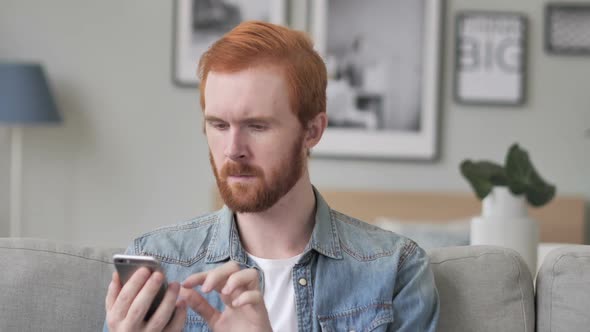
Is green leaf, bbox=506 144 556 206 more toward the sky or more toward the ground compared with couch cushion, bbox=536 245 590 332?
more toward the sky

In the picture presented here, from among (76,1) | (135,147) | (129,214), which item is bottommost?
(129,214)

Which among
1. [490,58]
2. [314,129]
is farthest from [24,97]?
[314,129]

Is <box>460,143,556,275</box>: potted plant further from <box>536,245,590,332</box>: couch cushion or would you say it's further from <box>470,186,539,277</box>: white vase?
<box>536,245,590,332</box>: couch cushion

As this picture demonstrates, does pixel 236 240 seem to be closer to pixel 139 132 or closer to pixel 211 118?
pixel 211 118

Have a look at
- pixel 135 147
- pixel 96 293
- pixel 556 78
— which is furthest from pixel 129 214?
pixel 96 293

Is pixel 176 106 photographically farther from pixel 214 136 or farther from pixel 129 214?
pixel 214 136

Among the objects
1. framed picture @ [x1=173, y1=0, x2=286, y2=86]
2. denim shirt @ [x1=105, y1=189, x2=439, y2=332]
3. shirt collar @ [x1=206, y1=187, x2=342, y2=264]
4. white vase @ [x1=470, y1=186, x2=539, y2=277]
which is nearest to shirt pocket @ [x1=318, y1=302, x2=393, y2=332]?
denim shirt @ [x1=105, y1=189, x2=439, y2=332]

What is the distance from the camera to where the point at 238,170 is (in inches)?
58.7

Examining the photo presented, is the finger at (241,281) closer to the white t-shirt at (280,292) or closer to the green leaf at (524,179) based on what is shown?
the white t-shirt at (280,292)

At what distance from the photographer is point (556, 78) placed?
4691mm

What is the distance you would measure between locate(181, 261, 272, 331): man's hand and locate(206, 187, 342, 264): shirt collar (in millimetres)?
176

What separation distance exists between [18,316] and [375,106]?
3299 millimetres

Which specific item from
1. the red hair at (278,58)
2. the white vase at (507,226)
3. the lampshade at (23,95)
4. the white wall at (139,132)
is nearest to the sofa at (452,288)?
the red hair at (278,58)

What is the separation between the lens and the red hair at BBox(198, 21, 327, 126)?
152 centimetres
